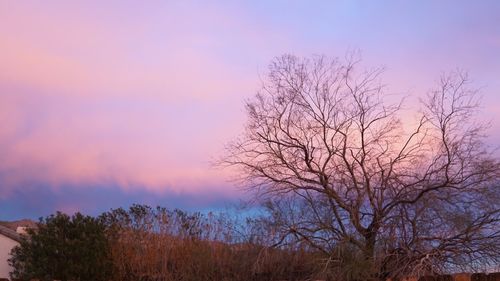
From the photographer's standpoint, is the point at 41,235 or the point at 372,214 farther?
the point at 41,235

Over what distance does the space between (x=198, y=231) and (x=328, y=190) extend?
4234 mm

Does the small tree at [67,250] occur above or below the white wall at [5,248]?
below

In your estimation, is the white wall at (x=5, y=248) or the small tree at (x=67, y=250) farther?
the white wall at (x=5, y=248)

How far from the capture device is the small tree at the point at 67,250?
727 inches

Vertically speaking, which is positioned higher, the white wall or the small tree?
the white wall

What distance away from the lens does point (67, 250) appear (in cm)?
1900

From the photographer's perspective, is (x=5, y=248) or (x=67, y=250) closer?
(x=67, y=250)

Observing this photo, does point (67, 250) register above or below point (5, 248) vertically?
below

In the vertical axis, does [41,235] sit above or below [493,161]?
below

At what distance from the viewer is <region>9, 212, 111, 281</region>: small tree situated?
18.5 metres

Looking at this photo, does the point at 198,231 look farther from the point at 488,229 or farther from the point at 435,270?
the point at 488,229

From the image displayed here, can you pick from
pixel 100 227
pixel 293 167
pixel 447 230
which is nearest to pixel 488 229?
pixel 447 230

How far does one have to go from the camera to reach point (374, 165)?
17.6 meters

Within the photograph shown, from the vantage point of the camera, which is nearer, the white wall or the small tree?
the small tree
